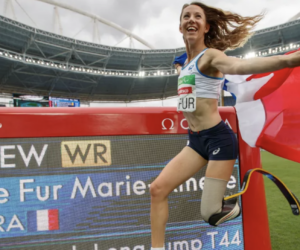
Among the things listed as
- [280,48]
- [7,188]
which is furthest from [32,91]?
[7,188]

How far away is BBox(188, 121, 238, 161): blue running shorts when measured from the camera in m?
1.28

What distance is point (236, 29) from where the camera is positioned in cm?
149

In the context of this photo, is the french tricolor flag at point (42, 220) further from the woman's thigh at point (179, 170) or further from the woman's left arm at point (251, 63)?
the woman's left arm at point (251, 63)

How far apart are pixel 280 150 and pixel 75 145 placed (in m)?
1.27

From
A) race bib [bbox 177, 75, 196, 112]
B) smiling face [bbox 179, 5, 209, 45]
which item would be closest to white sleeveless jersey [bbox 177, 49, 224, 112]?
race bib [bbox 177, 75, 196, 112]

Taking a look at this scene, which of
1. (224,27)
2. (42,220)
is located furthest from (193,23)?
(42,220)

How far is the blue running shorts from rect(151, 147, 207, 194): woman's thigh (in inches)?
2.7

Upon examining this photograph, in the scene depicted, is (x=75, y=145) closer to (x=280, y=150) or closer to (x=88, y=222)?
(x=88, y=222)

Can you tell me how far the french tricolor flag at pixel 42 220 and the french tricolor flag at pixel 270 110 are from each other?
1.28 meters

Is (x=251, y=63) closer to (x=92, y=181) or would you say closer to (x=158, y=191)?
(x=158, y=191)

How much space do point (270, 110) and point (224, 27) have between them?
606 mm

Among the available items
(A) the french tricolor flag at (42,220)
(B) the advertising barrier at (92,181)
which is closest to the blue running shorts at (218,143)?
(B) the advertising barrier at (92,181)

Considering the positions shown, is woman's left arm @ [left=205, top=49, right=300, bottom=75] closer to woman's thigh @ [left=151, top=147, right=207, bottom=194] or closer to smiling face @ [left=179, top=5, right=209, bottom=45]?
smiling face @ [left=179, top=5, right=209, bottom=45]

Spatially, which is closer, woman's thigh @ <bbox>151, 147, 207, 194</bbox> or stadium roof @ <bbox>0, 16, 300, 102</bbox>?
woman's thigh @ <bbox>151, 147, 207, 194</bbox>
